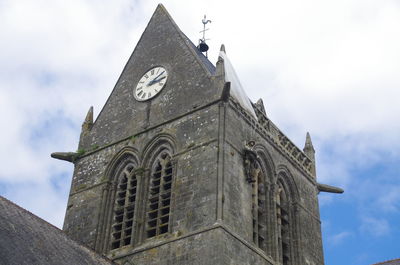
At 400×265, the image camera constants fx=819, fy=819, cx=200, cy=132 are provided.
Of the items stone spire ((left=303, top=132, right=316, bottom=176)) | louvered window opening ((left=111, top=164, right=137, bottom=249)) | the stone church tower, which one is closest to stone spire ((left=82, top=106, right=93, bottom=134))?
the stone church tower

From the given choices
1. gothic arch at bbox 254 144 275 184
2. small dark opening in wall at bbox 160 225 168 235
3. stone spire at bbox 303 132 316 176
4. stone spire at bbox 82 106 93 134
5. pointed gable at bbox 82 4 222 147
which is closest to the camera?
small dark opening in wall at bbox 160 225 168 235

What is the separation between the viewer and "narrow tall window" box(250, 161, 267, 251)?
2289cm

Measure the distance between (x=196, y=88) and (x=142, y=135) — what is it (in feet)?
7.14

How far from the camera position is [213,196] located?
2150 cm

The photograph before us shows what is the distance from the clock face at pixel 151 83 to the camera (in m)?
25.6

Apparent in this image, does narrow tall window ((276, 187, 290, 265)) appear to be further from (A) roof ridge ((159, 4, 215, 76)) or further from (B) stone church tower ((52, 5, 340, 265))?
(A) roof ridge ((159, 4, 215, 76))

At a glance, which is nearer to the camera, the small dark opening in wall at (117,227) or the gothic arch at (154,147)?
the small dark opening in wall at (117,227)

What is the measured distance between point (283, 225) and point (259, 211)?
155 centimetres

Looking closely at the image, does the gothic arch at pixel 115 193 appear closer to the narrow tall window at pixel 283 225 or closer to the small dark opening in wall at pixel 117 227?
the small dark opening in wall at pixel 117 227

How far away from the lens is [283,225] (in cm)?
2478

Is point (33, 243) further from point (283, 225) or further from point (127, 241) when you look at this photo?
point (283, 225)

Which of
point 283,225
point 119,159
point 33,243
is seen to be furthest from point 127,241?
point 283,225

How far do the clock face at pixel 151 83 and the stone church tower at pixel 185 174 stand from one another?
46 mm

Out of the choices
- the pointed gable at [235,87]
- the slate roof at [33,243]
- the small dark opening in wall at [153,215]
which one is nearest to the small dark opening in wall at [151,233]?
the small dark opening in wall at [153,215]
